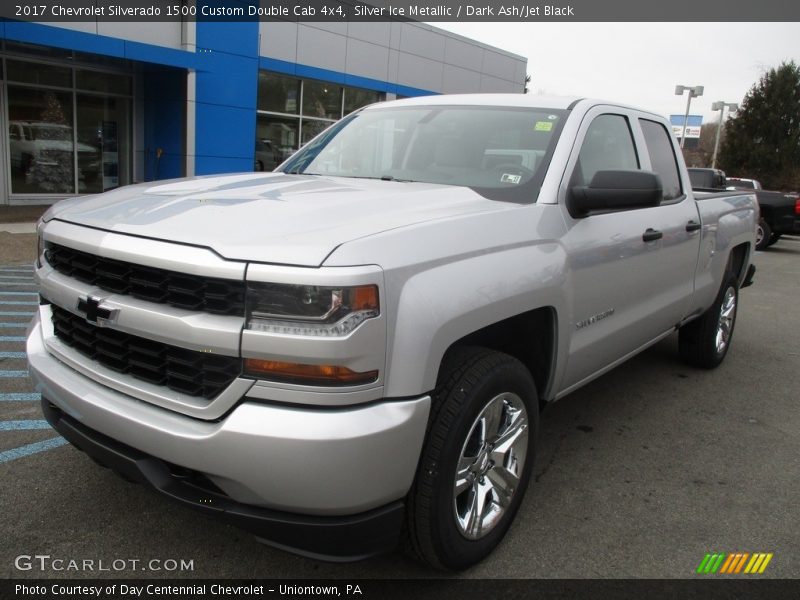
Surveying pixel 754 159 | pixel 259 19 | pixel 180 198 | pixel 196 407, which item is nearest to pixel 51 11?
pixel 259 19

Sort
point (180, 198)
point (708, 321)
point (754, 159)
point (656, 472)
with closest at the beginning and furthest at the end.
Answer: point (180, 198) → point (656, 472) → point (708, 321) → point (754, 159)

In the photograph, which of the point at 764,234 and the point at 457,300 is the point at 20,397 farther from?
the point at 764,234

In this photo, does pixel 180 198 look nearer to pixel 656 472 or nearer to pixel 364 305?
pixel 364 305

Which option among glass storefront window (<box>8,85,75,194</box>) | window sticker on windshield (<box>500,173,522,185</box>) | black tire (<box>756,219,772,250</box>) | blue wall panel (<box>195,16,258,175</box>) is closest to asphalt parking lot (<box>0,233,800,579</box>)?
window sticker on windshield (<box>500,173,522,185</box>)

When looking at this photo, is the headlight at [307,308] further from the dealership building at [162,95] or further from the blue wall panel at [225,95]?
the blue wall panel at [225,95]

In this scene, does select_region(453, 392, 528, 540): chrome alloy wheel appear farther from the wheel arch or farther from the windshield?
the windshield

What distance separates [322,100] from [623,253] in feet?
54.6

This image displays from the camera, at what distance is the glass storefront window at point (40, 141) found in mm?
13438

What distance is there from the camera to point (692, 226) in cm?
425

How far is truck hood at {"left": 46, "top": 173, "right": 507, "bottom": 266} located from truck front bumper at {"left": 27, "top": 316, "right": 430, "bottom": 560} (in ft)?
1.62

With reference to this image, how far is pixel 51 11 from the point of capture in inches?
464

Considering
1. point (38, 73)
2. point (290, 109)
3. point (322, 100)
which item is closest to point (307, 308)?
point (38, 73)

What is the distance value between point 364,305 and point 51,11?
41.8 ft

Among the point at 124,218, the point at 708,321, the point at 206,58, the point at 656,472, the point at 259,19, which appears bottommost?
the point at 656,472
